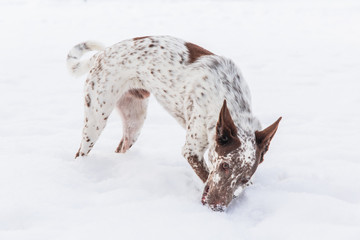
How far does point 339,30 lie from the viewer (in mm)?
10758

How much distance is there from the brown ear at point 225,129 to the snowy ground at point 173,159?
50 centimetres

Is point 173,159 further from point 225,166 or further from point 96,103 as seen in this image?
point 225,166

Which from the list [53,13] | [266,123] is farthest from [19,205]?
[53,13]

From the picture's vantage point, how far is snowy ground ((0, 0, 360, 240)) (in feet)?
8.29

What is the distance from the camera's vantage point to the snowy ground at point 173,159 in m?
2.53

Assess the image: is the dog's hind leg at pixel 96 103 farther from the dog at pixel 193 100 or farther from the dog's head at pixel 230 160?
the dog's head at pixel 230 160

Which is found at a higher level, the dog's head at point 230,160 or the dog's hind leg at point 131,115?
the dog's head at point 230,160

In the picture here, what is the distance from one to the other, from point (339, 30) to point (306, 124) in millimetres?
6974

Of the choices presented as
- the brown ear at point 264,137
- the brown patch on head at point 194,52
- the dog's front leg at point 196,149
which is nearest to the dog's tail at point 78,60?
the brown patch on head at point 194,52

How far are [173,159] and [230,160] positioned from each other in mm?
1252

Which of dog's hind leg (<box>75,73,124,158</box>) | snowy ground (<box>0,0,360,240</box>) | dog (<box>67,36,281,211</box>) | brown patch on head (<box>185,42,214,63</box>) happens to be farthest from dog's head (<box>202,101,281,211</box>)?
dog's hind leg (<box>75,73,124,158</box>)

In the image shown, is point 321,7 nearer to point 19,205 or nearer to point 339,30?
point 339,30

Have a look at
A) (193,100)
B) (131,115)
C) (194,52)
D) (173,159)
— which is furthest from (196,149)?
(131,115)

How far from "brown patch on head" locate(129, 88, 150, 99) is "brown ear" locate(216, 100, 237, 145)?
127cm
